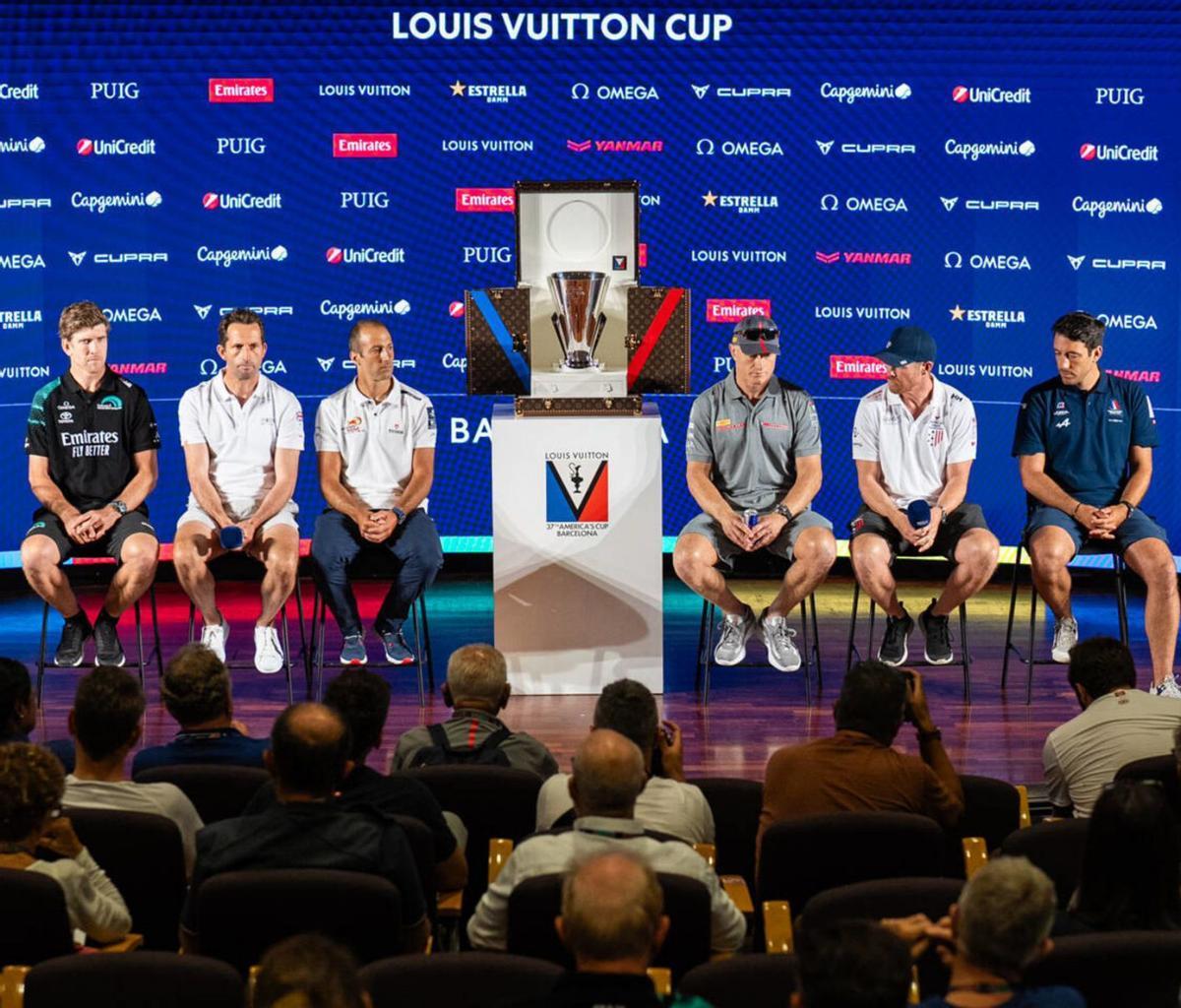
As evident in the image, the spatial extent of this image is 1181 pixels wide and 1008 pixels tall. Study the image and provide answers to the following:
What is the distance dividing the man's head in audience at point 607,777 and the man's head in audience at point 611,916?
68cm

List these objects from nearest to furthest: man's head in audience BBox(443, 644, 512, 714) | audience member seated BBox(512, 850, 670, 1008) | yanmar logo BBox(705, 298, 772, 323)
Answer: audience member seated BBox(512, 850, 670, 1008), man's head in audience BBox(443, 644, 512, 714), yanmar logo BBox(705, 298, 772, 323)

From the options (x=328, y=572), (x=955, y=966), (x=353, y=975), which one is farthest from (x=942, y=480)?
(x=353, y=975)

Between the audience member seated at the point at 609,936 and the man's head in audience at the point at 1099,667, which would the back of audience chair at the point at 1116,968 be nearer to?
the audience member seated at the point at 609,936

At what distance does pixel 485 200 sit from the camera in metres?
8.66

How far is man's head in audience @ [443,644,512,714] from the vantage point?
4.22 meters

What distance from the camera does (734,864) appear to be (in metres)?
4.04

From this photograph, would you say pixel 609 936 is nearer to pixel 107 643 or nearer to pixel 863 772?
pixel 863 772

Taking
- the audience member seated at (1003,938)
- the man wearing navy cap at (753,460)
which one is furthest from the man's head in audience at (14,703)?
the man wearing navy cap at (753,460)

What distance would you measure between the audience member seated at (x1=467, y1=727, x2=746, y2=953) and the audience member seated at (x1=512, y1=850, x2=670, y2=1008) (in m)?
0.59

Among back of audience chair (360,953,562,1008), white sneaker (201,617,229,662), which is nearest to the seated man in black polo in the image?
white sneaker (201,617,229,662)

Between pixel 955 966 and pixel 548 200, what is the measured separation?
4.35m

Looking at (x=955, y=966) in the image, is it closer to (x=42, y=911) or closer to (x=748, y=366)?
(x=42, y=911)

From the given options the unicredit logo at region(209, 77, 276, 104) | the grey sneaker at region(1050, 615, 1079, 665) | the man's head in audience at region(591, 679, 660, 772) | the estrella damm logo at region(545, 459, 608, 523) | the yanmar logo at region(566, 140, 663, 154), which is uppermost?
the unicredit logo at region(209, 77, 276, 104)

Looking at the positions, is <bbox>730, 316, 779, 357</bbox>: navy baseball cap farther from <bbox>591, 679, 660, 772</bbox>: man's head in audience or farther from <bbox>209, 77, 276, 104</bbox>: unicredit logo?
<bbox>209, 77, 276, 104</bbox>: unicredit logo
